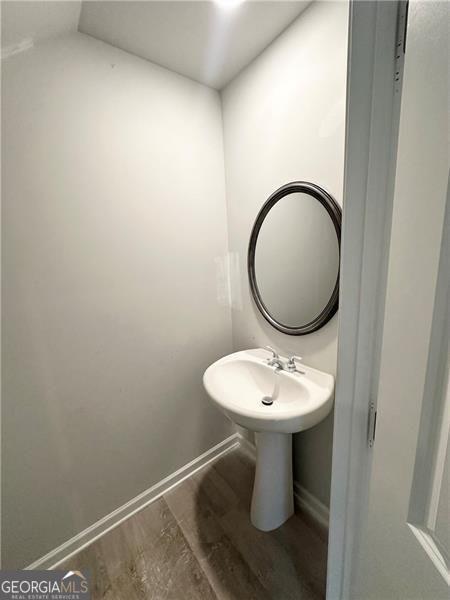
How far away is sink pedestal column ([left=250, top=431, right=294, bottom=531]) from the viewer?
3.56 feet

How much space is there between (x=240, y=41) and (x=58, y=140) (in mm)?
888

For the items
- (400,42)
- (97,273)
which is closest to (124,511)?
(97,273)

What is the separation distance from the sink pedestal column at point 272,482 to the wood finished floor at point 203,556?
7cm

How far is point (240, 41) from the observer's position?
3.30 ft

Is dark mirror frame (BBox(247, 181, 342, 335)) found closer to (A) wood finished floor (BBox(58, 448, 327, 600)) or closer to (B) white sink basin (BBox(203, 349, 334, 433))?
(B) white sink basin (BBox(203, 349, 334, 433))

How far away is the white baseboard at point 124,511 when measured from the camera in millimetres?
1054

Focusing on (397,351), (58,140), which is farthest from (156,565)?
(58,140)

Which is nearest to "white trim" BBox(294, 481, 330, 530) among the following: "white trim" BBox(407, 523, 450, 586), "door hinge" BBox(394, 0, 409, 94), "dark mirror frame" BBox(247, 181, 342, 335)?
"dark mirror frame" BBox(247, 181, 342, 335)

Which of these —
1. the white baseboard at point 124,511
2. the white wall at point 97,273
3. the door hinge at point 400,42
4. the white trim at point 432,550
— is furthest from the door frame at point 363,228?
the white baseboard at point 124,511

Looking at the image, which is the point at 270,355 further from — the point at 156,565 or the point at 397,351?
the point at 156,565

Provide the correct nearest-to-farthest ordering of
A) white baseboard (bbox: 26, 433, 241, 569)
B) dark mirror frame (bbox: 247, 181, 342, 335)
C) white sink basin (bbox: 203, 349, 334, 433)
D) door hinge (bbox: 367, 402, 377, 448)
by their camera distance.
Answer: door hinge (bbox: 367, 402, 377, 448) < white sink basin (bbox: 203, 349, 334, 433) < dark mirror frame (bbox: 247, 181, 342, 335) < white baseboard (bbox: 26, 433, 241, 569)

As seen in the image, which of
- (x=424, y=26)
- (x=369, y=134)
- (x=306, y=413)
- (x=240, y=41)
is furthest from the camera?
(x=240, y=41)

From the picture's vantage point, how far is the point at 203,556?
105cm

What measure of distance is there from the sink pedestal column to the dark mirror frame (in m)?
0.52
